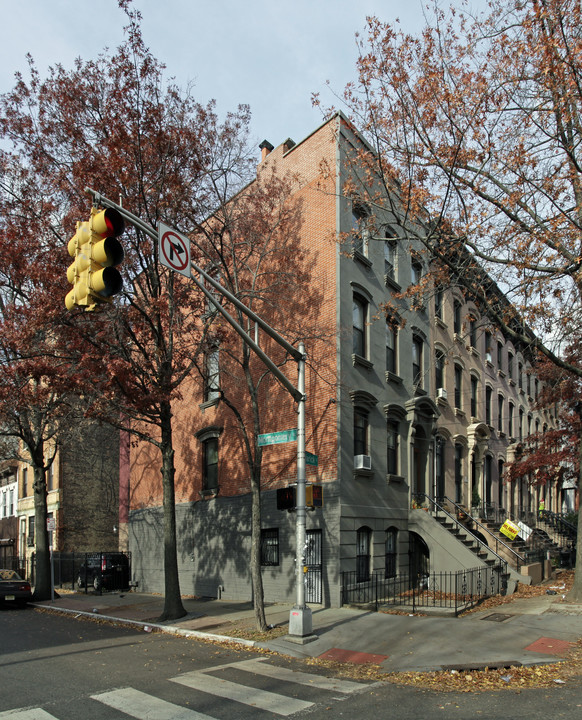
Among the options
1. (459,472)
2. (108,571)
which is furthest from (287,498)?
(459,472)

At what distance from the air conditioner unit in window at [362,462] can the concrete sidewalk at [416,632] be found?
386 centimetres

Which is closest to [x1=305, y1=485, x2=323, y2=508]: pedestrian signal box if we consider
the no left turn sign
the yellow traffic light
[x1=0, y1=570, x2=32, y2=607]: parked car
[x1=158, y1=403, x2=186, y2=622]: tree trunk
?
[x1=158, y1=403, x2=186, y2=622]: tree trunk

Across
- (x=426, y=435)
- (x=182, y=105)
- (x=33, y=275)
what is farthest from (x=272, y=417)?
(x=182, y=105)

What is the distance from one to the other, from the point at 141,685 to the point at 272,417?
10601 mm

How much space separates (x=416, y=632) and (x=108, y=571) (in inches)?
619

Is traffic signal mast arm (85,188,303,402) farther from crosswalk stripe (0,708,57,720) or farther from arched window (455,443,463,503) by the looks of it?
arched window (455,443,463,503)

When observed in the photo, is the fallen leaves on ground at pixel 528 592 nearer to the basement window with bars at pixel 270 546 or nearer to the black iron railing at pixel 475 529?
the black iron railing at pixel 475 529

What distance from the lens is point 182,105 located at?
15078 millimetres

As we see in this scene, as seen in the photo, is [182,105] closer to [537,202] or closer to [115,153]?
[115,153]

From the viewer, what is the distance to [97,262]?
665cm

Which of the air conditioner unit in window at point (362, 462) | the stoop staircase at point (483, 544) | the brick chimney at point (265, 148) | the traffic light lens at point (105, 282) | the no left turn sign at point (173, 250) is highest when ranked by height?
the brick chimney at point (265, 148)

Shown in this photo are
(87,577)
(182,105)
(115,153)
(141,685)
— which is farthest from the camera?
(87,577)

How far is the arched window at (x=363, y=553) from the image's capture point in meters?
17.3

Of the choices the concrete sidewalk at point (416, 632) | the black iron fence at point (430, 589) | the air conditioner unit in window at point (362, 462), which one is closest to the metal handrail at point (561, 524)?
the black iron fence at point (430, 589)
